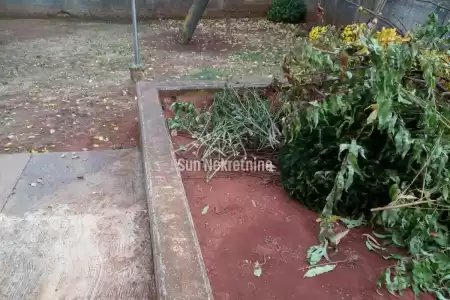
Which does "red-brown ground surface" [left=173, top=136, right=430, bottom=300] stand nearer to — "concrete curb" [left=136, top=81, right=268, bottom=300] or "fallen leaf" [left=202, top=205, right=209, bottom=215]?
"fallen leaf" [left=202, top=205, right=209, bottom=215]

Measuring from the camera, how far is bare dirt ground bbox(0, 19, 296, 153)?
13.7 ft

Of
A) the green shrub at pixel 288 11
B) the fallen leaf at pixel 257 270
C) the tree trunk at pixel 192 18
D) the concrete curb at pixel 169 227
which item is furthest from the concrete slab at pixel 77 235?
the green shrub at pixel 288 11

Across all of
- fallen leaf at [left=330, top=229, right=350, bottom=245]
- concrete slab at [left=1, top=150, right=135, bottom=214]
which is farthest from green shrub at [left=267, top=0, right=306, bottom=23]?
fallen leaf at [left=330, top=229, right=350, bottom=245]

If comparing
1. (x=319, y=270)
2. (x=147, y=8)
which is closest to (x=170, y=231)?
(x=319, y=270)

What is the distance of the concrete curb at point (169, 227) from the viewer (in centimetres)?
152

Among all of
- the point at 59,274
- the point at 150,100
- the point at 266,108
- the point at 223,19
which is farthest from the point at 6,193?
the point at 223,19

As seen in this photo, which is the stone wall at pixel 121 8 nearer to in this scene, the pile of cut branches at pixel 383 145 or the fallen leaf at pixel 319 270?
the pile of cut branches at pixel 383 145

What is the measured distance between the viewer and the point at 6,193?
2812 millimetres

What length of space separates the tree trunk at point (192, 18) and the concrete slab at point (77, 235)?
4755 millimetres

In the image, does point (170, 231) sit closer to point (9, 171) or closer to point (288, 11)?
point (9, 171)

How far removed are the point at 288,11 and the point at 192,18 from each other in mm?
3118

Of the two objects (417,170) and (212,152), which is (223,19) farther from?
(417,170)

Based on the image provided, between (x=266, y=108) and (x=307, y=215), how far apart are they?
0.97 m

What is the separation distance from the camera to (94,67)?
627cm
